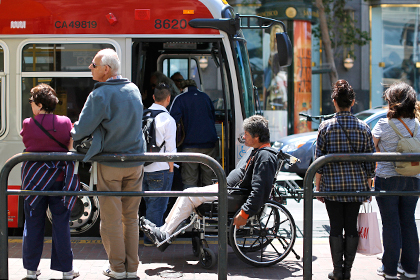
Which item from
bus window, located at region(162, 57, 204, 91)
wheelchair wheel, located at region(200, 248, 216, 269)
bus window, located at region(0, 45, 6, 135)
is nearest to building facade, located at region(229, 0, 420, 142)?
bus window, located at region(162, 57, 204, 91)

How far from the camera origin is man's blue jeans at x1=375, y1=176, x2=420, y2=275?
13.8 feet

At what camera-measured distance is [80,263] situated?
192 inches

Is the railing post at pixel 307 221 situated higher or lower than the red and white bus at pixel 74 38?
lower

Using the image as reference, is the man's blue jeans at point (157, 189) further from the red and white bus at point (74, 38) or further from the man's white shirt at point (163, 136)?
the red and white bus at point (74, 38)

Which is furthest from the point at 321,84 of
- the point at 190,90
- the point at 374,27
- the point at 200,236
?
the point at 200,236

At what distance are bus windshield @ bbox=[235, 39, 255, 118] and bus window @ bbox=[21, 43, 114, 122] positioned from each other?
1543 millimetres

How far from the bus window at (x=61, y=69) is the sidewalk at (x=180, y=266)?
174 centimetres

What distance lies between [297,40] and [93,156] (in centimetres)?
1320

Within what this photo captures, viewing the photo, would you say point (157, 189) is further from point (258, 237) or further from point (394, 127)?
point (394, 127)

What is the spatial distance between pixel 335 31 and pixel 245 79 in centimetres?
1422

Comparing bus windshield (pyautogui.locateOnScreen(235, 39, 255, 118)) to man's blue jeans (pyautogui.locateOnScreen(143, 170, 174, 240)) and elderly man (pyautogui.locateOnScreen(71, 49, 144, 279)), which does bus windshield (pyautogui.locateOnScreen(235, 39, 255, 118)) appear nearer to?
man's blue jeans (pyautogui.locateOnScreen(143, 170, 174, 240))

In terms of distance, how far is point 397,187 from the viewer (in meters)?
4.22

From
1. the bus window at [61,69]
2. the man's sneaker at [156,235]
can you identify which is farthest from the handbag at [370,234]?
the bus window at [61,69]

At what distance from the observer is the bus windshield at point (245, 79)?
5.75 m
